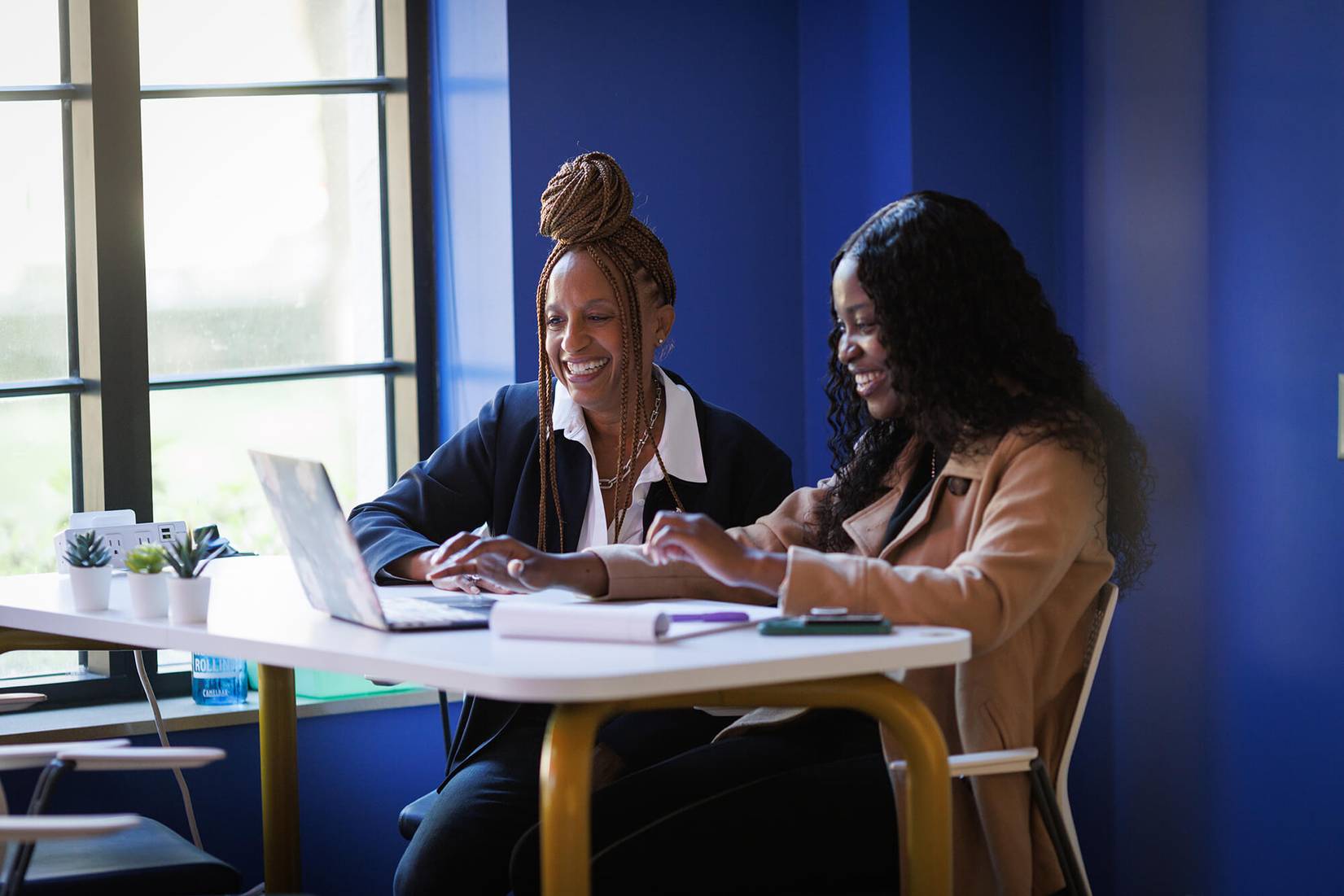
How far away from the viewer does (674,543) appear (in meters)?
1.87

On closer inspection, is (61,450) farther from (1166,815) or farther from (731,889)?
(1166,815)

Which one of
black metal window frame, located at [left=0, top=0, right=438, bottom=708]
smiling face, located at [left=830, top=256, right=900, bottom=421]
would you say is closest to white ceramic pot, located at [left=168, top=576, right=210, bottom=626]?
smiling face, located at [left=830, top=256, right=900, bottom=421]

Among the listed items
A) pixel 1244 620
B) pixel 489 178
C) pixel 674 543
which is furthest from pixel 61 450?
pixel 1244 620

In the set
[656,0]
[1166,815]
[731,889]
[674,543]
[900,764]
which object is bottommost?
[1166,815]

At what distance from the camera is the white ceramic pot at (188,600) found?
198 centimetres

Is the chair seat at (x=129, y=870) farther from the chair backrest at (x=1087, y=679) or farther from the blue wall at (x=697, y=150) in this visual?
the blue wall at (x=697, y=150)

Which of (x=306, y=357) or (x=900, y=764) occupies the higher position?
(x=306, y=357)

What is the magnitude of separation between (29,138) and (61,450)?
69 centimetres

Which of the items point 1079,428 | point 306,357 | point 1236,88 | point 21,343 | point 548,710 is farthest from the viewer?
point 306,357

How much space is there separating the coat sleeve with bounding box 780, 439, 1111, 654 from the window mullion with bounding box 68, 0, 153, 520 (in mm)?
2023

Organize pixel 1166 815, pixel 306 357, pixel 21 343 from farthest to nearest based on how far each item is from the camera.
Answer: pixel 306 357
pixel 21 343
pixel 1166 815

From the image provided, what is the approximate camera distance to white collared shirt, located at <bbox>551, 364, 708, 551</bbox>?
8.57 ft

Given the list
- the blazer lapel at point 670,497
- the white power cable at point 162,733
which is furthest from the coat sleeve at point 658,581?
the white power cable at point 162,733

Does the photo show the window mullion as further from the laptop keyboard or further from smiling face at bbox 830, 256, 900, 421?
smiling face at bbox 830, 256, 900, 421
